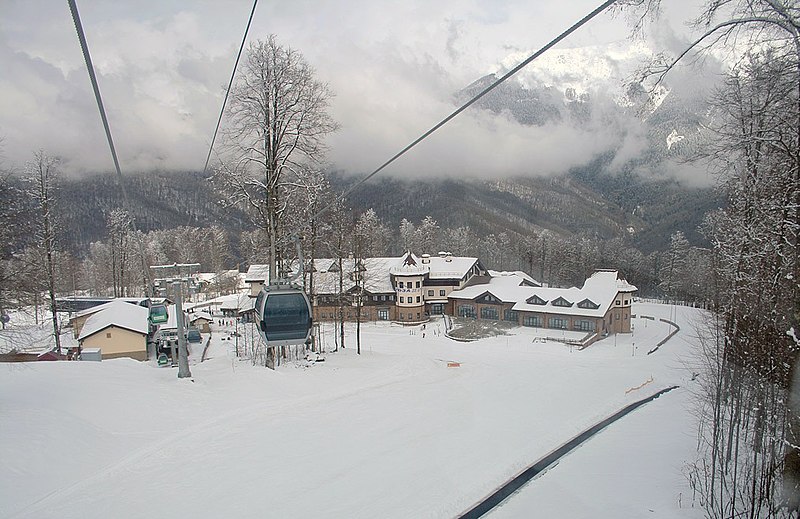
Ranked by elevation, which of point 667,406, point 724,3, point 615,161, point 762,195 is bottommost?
point 667,406

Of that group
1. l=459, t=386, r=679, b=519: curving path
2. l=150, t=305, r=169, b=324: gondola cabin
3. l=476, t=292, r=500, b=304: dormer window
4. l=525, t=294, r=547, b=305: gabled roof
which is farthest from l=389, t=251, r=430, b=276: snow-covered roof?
l=459, t=386, r=679, b=519: curving path

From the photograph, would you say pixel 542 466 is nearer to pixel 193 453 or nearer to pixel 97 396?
pixel 193 453

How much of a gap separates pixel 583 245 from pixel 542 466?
71.4 metres

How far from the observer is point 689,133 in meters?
8.67

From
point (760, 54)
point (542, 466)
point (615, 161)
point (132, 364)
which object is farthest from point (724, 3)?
point (615, 161)

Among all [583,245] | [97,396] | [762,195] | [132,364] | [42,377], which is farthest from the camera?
[583,245]

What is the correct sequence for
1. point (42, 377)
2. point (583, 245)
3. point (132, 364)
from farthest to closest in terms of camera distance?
1. point (583, 245)
2. point (132, 364)
3. point (42, 377)

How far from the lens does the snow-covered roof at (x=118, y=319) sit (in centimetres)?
2643

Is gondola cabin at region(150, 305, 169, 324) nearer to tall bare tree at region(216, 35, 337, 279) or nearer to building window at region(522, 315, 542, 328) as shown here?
tall bare tree at region(216, 35, 337, 279)

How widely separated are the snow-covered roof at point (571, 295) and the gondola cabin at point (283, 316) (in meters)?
30.9

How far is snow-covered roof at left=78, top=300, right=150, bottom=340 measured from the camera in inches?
1041

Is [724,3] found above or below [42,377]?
above

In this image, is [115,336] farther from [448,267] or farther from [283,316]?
[448,267]

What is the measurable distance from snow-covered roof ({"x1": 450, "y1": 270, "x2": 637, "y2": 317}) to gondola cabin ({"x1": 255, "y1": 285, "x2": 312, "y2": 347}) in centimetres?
3088
